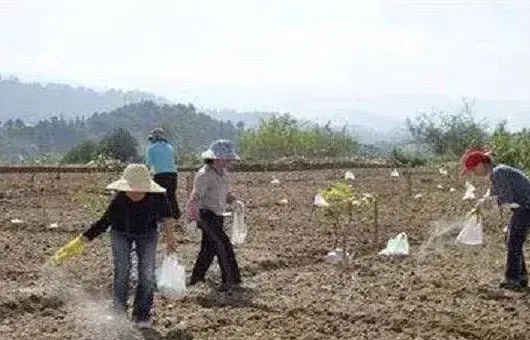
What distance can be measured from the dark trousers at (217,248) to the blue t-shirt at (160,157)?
3.31 meters

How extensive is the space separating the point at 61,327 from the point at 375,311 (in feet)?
8.62

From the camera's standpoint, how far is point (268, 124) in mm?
54938

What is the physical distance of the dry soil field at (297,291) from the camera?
7539 mm

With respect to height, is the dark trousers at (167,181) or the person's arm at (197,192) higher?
the person's arm at (197,192)

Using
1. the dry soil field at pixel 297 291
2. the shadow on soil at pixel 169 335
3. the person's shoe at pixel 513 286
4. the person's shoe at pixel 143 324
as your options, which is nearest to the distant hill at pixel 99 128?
the dry soil field at pixel 297 291

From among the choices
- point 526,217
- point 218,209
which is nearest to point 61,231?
point 218,209

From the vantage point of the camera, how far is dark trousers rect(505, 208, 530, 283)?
9.25 m

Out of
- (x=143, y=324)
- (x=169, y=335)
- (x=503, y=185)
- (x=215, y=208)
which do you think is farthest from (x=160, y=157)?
(x=169, y=335)

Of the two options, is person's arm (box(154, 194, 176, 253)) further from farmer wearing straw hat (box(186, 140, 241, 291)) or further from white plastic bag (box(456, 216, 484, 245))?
white plastic bag (box(456, 216, 484, 245))

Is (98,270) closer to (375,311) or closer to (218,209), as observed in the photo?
(218,209)

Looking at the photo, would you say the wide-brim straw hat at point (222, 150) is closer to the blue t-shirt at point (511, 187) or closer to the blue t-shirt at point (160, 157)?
the blue t-shirt at point (511, 187)

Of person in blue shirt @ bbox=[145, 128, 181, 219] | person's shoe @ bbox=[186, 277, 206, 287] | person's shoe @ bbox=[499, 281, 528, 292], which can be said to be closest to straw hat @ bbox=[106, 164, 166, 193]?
person's shoe @ bbox=[186, 277, 206, 287]

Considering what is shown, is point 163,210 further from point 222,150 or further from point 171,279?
point 222,150

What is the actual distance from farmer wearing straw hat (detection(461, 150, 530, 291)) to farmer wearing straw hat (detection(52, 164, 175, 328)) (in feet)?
10.7
